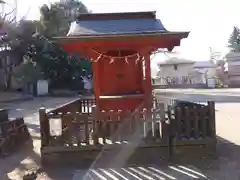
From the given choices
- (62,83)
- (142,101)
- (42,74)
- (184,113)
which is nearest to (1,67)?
(42,74)

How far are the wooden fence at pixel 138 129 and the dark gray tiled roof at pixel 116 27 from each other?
2.26 metres

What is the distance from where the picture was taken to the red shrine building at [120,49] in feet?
28.0

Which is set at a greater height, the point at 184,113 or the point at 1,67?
the point at 1,67

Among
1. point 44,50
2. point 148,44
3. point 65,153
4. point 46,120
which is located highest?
point 44,50

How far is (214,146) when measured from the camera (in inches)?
295

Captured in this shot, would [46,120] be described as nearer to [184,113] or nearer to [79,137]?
[79,137]

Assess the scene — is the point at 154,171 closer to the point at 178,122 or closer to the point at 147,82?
the point at 178,122

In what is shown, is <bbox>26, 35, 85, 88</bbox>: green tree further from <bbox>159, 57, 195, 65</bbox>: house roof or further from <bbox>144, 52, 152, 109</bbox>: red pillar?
<bbox>159, 57, 195, 65</bbox>: house roof

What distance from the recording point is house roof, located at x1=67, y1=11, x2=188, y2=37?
29.1ft

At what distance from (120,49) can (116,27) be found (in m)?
0.60

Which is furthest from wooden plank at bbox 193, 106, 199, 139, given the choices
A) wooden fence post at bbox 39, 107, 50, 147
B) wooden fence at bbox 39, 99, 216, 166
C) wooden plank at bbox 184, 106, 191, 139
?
wooden fence post at bbox 39, 107, 50, 147

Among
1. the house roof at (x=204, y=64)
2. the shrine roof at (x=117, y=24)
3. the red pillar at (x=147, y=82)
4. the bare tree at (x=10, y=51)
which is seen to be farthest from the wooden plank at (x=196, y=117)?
the house roof at (x=204, y=64)

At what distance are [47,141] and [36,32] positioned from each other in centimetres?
3026

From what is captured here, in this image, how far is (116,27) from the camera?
9383 mm
